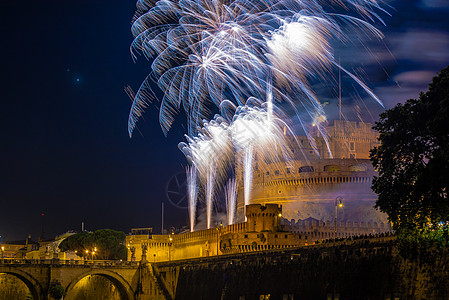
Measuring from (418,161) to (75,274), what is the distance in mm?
41423

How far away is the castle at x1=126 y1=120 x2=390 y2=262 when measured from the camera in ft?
227

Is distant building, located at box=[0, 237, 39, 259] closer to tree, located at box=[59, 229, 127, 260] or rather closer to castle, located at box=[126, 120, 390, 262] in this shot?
tree, located at box=[59, 229, 127, 260]

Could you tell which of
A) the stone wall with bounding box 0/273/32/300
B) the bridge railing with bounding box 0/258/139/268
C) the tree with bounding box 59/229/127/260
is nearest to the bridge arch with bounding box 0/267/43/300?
the bridge railing with bounding box 0/258/139/268

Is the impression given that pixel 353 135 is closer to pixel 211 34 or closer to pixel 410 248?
pixel 211 34

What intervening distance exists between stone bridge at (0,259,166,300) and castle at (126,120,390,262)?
9.14 feet

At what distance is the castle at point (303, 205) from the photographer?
69062mm

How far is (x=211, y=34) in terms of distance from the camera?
59.6 m

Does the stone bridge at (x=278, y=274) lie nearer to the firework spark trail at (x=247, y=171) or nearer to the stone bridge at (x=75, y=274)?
the stone bridge at (x=75, y=274)

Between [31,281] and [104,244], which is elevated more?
[104,244]

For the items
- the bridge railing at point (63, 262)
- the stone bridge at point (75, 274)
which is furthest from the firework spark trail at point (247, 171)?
the bridge railing at point (63, 262)

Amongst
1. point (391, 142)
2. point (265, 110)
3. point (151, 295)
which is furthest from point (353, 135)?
point (391, 142)

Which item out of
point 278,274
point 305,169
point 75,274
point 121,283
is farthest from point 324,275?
point 305,169

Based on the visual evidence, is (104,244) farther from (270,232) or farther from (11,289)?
(270,232)

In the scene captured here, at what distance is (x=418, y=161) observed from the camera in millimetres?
37688
